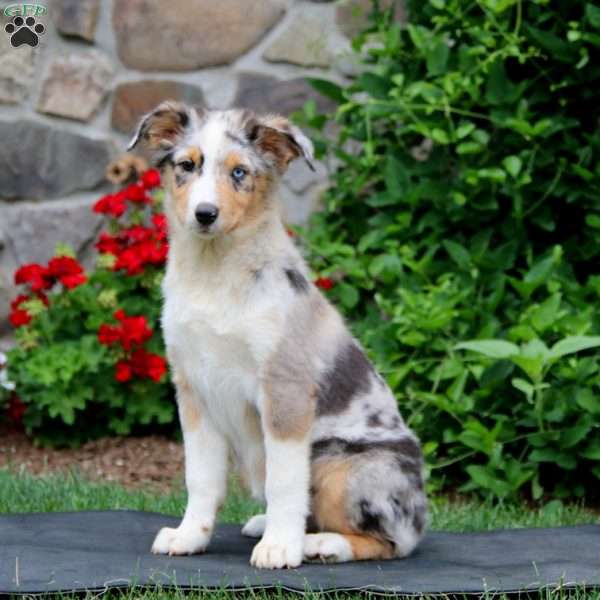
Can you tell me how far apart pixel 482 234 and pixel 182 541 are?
295cm

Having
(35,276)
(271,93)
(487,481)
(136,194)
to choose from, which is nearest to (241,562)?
(487,481)

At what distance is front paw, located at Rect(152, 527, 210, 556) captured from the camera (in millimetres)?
4133

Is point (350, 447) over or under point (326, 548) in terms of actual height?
over

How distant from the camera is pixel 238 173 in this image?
3.90m

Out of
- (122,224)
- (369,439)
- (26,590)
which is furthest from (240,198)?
(122,224)

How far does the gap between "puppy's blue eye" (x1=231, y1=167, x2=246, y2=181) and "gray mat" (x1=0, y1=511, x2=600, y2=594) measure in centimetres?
135

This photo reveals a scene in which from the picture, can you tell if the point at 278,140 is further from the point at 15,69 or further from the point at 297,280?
the point at 15,69

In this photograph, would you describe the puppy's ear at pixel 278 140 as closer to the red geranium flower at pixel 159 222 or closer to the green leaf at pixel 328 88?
the green leaf at pixel 328 88

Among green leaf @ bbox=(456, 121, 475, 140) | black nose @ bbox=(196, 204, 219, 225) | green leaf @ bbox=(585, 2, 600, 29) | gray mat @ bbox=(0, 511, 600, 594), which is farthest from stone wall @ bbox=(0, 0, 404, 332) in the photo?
black nose @ bbox=(196, 204, 219, 225)

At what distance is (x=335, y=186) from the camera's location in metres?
7.16

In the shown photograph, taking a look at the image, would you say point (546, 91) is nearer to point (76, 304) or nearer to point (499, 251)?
point (499, 251)

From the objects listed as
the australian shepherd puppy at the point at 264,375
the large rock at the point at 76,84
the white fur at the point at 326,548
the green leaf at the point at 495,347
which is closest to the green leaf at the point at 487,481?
the green leaf at the point at 495,347

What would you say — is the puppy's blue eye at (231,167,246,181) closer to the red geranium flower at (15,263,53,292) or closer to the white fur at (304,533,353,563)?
the white fur at (304,533,353,563)

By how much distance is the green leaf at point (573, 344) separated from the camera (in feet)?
17.9
